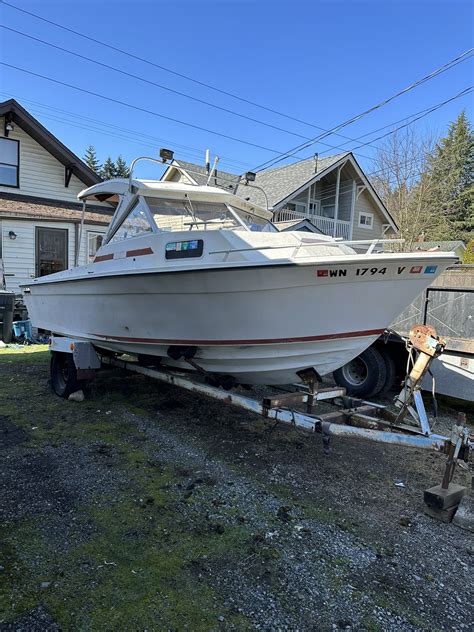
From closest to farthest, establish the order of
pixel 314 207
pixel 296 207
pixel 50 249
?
pixel 50 249, pixel 296 207, pixel 314 207

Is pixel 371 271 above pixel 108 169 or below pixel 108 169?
below

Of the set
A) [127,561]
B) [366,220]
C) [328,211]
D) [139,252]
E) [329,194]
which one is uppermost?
[329,194]

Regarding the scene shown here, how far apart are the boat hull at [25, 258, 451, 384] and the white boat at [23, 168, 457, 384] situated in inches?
0.4

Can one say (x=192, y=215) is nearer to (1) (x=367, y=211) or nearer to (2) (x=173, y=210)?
(2) (x=173, y=210)

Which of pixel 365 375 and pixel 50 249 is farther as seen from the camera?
pixel 50 249

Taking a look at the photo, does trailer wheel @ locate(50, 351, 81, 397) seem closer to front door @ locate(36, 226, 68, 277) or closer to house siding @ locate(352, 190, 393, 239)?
front door @ locate(36, 226, 68, 277)

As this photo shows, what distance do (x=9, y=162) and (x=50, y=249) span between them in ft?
9.41

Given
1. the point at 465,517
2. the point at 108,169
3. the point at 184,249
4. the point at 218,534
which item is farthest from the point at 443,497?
the point at 108,169

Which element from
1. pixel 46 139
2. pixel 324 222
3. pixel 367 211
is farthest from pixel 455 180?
pixel 46 139

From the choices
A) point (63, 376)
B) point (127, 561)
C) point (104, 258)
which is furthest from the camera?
point (63, 376)

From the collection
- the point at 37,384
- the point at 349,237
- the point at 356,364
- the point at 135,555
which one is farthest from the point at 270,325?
the point at 349,237

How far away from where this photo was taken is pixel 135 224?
5.04 m

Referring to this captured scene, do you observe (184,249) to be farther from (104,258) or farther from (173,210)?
(104,258)

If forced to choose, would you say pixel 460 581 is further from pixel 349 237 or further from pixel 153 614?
pixel 349 237
